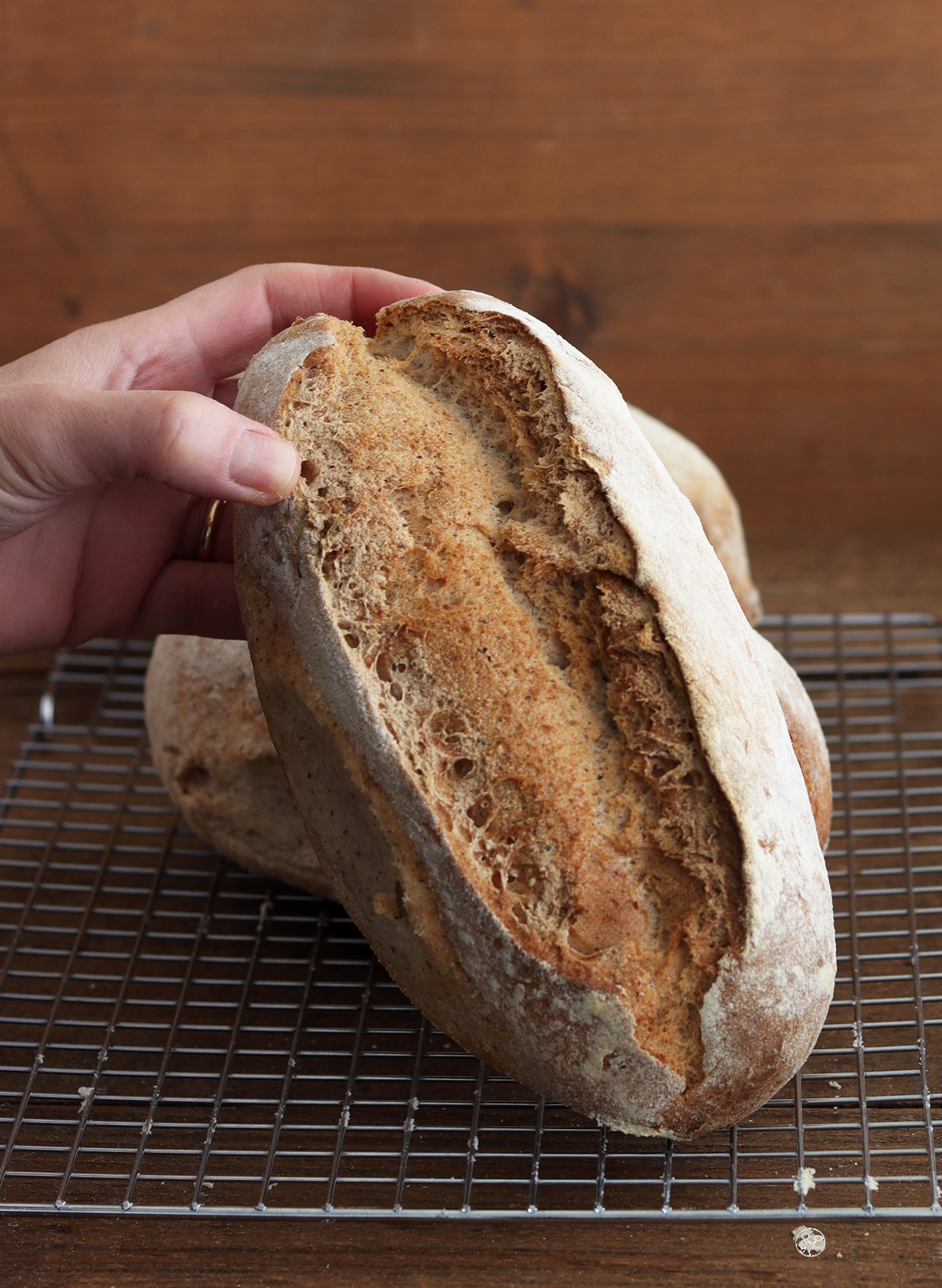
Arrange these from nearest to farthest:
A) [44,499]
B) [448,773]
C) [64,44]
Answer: [448,773]
[44,499]
[64,44]

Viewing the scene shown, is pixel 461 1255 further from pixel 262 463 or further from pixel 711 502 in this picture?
pixel 711 502

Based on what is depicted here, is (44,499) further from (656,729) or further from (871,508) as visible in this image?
(871,508)

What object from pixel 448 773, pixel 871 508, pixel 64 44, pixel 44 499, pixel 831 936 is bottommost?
pixel 871 508

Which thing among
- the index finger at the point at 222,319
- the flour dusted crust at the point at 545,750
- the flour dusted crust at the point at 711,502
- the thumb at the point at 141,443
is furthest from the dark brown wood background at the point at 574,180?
the flour dusted crust at the point at 545,750

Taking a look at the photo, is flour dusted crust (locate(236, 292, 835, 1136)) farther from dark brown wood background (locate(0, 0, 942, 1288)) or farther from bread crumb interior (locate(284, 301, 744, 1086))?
dark brown wood background (locate(0, 0, 942, 1288))

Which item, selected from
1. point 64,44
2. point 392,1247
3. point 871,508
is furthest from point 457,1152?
point 64,44

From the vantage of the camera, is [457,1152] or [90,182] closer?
[457,1152]
